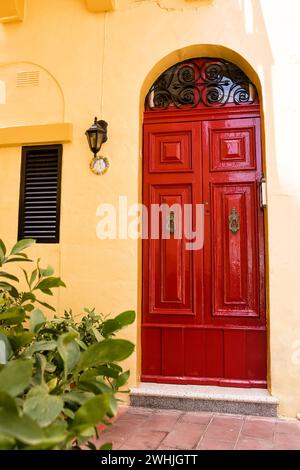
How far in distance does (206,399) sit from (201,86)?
8.58 feet

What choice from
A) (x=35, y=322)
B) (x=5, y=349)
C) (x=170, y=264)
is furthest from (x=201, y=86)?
(x=5, y=349)

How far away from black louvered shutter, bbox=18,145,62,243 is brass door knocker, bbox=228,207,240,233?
4.93ft

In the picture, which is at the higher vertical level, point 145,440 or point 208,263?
point 208,263

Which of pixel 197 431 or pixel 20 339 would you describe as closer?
pixel 20 339

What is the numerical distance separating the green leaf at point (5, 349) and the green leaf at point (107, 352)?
13.2 inches

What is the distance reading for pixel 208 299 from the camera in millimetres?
3199

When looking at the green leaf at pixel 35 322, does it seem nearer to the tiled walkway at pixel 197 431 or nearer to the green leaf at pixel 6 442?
the green leaf at pixel 6 442

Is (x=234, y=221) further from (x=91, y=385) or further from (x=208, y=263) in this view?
(x=91, y=385)

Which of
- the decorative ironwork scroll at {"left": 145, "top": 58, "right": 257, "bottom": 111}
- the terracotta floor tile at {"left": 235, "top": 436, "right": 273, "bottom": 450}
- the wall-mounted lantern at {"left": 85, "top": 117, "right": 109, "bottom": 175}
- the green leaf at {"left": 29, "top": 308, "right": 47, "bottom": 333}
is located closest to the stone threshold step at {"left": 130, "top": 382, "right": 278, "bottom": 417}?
the terracotta floor tile at {"left": 235, "top": 436, "right": 273, "bottom": 450}

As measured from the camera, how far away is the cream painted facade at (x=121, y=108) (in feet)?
9.78

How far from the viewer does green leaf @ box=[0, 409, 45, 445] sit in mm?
1127

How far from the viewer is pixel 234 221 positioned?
10.6 ft

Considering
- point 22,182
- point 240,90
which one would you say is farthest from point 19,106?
point 240,90

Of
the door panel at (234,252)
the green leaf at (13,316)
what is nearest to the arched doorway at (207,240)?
the door panel at (234,252)
